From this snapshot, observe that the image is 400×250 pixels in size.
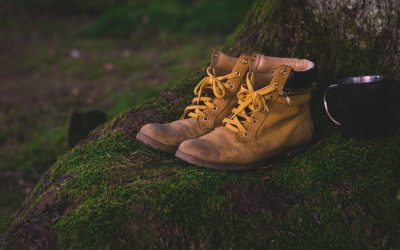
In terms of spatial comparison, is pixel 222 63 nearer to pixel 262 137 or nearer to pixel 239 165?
pixel 262 137

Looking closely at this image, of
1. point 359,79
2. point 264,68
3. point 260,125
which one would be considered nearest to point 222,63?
point 264,68

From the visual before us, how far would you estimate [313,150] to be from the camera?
328 centimetres

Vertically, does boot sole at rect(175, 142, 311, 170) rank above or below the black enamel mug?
below

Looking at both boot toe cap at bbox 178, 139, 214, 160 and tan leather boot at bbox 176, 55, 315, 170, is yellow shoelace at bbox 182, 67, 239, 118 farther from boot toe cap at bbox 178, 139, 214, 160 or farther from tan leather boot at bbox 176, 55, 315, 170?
boot toe cap at bbox 178, 139, 214, 160

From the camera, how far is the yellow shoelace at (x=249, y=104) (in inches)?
121

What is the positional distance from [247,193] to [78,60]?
22.6 feet

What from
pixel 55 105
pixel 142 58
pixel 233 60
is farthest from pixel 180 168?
pixel 142 58

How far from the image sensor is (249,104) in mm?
3109

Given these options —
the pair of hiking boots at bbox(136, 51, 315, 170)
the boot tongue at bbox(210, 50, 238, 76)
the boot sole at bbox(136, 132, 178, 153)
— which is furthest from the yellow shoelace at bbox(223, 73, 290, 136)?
the boot sole at bbox(136, 132, 178, 153)

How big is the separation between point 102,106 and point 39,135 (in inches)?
35.4

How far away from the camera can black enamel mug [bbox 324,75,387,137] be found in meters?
3.11

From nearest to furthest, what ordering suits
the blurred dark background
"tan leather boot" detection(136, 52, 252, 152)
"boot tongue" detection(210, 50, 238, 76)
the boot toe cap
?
the boot toe cap
"tan leather boot" detection(136, 52, 252, 152)
"boot tongue" detection(210, 50, 238, 76)
the blurred dark background

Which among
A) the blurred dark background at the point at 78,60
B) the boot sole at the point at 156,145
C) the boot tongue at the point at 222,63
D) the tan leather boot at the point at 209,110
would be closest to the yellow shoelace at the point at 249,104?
the tan leather boot at the point at 209,110

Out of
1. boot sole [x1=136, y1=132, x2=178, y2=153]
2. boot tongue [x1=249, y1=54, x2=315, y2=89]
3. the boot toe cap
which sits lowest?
boot sole [x1=136, y1=132, x2=178, y2=153]
